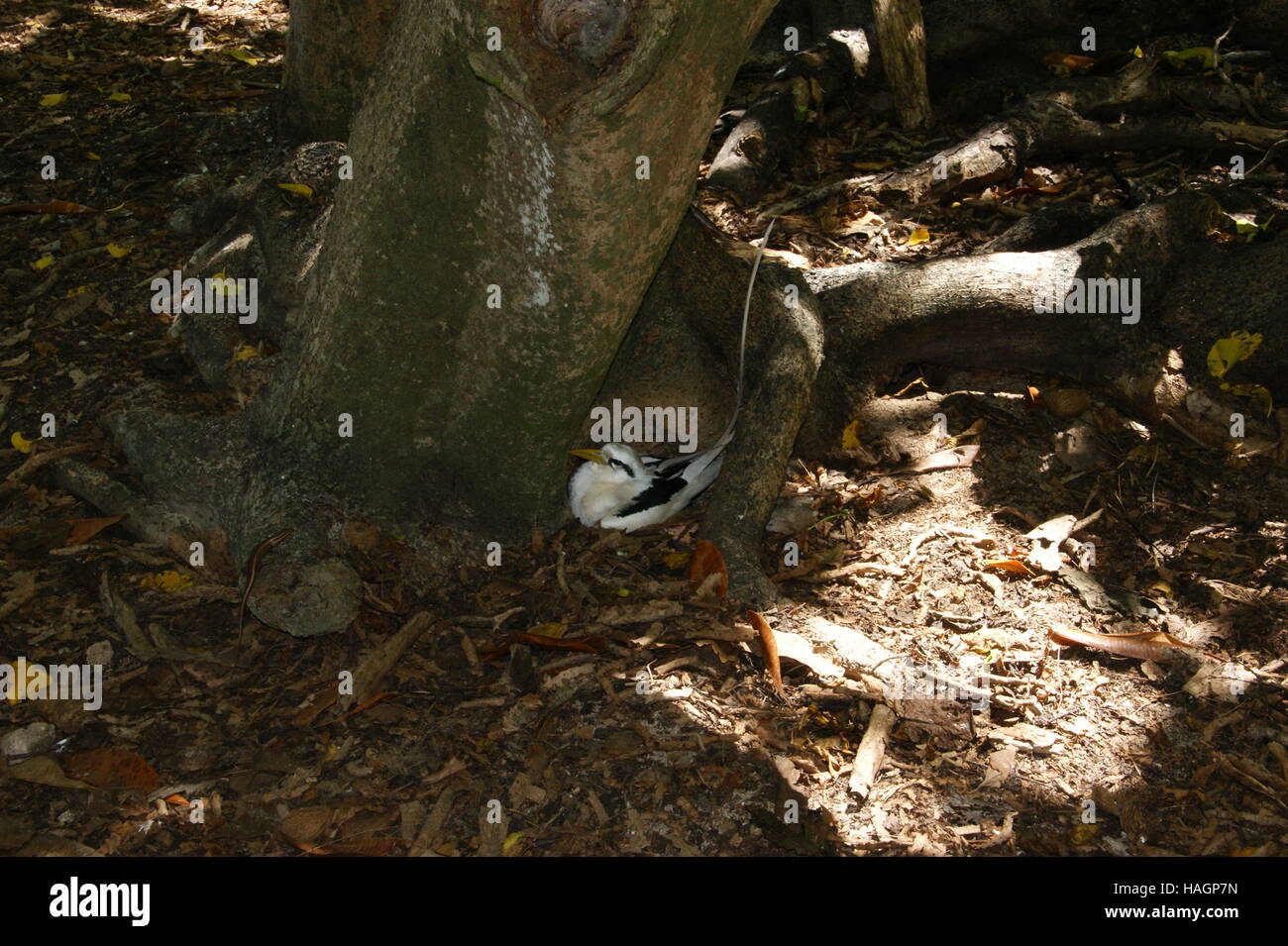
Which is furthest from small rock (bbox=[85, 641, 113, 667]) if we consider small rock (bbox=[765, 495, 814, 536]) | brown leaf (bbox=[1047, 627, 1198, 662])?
brown leaf (bbox=[1047, 627, 1198, 662])

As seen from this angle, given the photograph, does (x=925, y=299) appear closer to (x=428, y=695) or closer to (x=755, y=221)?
(x=755, y=221)

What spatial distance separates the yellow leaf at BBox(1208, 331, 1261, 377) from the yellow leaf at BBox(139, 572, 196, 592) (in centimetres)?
453

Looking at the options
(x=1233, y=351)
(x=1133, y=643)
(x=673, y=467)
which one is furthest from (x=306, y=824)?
(x=1233, y=351)

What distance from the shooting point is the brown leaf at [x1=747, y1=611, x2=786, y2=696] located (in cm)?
379

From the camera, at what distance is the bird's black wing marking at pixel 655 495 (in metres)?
4.50

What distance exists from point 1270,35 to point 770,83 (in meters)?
3.24

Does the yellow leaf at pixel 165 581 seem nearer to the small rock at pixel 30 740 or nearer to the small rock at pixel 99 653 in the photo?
the small rock at pixel 99 653

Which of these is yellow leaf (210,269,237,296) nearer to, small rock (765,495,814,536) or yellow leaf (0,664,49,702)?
yellow leaf (0,664,49,702)

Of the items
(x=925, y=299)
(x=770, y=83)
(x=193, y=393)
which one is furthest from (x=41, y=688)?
(x=770, y=83)

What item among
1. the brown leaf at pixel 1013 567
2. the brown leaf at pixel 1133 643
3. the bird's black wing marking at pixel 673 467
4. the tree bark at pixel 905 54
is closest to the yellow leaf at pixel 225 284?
the bird's black wing marking at pixel 673 467

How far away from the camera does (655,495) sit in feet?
15.0

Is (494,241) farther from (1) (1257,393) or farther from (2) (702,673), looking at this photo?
(1) (1257,393)

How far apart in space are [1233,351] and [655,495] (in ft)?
8.90

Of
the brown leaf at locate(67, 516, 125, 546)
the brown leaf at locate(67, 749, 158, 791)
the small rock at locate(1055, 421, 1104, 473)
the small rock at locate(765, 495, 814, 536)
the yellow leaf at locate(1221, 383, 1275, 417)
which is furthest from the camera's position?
the yellow leaf at locate(1221, 383, 1275, 417)
